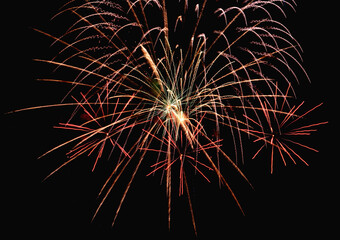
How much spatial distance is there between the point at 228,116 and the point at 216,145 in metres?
0.40

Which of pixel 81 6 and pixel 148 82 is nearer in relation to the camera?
pixel 81 6

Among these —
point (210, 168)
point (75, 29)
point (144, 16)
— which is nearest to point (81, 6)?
point (75, 29)

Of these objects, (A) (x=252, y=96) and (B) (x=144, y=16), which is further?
(B) (x=144, y=16)

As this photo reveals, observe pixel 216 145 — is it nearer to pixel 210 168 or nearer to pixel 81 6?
pixel 210 168

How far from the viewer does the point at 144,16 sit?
4301 millimetres

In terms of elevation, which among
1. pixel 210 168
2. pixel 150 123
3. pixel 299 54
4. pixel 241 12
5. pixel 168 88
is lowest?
pixel 210 168

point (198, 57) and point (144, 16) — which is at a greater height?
point (144, 16)

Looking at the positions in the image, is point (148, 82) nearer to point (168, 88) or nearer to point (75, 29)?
point (168, 88)

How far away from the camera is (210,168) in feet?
13.6

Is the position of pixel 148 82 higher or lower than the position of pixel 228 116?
higher

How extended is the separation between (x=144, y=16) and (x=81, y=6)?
0.82 meters

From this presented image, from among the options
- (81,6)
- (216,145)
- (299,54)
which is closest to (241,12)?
(299,54)

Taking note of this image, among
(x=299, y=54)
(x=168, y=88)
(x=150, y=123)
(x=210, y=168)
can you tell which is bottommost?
(x=210, y=168)

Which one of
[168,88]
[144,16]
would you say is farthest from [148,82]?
[144,16]
